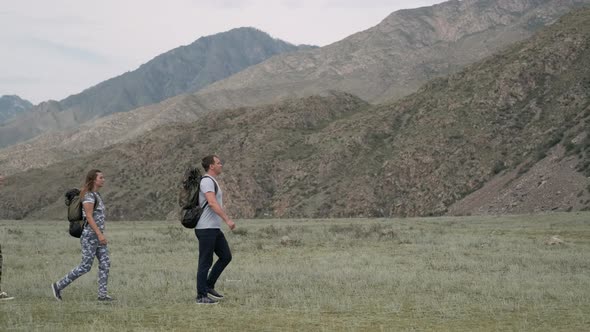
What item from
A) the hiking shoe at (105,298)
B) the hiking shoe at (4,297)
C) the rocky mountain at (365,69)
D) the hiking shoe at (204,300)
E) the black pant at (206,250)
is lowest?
the hiking shoe at (204,300)

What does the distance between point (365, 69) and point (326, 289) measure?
162333 millimetres

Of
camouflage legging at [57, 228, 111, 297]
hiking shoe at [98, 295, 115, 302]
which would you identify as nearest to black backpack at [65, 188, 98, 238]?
camouflage legging at [57, 228, 111, 297]

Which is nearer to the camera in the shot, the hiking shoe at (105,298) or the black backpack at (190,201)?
the black backpack at (190,201)

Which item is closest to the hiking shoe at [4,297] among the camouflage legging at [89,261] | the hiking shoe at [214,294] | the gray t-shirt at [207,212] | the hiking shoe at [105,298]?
the camouflage legging at [89,261]

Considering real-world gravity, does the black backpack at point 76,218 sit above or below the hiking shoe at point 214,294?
above

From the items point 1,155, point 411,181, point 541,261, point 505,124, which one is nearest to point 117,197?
point 411,181

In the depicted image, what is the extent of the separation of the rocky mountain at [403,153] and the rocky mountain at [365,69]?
42003 millimetres

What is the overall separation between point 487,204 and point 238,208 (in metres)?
32.0

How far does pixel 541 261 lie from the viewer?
59.2 ft

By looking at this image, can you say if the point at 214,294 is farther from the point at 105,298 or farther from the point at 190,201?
the point at 105,298

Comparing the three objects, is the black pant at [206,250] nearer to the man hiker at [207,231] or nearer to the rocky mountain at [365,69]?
the man hiker at [207,231]

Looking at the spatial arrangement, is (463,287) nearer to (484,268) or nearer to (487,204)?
(484,268)

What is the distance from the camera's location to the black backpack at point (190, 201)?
36.0 feet

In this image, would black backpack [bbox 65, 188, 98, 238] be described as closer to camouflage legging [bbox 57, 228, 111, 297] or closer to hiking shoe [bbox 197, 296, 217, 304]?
Answer: camouflage legging [bbox 57, 228, 111, 297]
